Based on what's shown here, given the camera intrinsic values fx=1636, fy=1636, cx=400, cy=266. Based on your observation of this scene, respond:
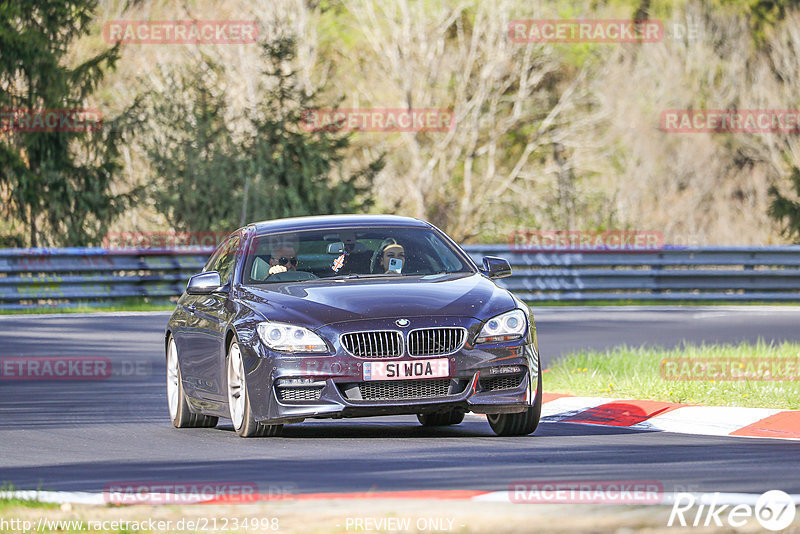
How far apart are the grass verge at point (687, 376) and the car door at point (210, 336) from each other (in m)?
3.18

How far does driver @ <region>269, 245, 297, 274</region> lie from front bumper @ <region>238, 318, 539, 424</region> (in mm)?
1179

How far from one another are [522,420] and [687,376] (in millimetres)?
3261

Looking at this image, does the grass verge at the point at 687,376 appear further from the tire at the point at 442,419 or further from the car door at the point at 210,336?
the car door at the point at 210,336

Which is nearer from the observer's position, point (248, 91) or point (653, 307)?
point (653, 307)

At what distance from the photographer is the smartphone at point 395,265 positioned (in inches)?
451

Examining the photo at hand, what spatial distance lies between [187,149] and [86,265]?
7.88 meters

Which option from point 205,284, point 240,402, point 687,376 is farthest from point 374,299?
point 687,376

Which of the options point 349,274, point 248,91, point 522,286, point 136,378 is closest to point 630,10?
point 248,91

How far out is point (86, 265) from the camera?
2608cm

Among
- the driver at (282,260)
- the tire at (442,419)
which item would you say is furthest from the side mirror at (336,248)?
the tire at (442,419)

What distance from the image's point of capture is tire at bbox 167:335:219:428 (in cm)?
1212

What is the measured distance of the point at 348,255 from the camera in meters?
11.6

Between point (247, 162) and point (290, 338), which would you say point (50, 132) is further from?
point (290, 338)

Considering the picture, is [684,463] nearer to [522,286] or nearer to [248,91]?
[522,286]
